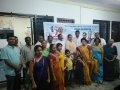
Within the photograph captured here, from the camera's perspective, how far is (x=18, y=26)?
595 cm

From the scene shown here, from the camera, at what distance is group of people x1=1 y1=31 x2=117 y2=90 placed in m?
4.04

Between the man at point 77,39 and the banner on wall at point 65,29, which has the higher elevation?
the banner on wall at point 65,29

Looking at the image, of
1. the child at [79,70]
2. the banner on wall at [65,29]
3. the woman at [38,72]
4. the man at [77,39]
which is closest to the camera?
the woman at [38,72]

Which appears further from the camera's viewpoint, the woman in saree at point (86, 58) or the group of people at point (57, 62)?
the woman in saree at point (86, 58)

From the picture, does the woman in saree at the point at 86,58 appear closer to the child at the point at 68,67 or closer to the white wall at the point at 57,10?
the child at the point at 68,67

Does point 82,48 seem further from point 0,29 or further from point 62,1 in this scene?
point 0,29

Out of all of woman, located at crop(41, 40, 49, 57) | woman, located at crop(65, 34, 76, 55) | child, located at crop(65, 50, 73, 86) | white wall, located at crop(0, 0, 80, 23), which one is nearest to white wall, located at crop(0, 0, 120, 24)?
white wall, located at crop(0, 0, 80, 23)

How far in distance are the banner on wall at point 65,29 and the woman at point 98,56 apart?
0.59 metres

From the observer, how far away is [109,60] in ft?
21.2

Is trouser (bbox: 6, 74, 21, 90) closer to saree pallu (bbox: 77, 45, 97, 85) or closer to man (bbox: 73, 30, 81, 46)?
saree pallu (bbox: 77, 45, 97, 85)

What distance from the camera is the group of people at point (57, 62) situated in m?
4.04

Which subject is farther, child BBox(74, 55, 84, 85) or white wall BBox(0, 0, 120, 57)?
child BBox(74, 55, 84, 85)

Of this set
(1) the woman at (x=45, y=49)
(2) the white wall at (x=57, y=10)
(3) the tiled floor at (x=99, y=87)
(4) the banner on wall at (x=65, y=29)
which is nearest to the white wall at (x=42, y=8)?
(2) the white wall at (x=57, y=10)

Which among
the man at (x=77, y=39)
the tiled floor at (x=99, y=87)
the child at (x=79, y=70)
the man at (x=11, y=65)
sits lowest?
the tiled floor at (x=99, y=87)
